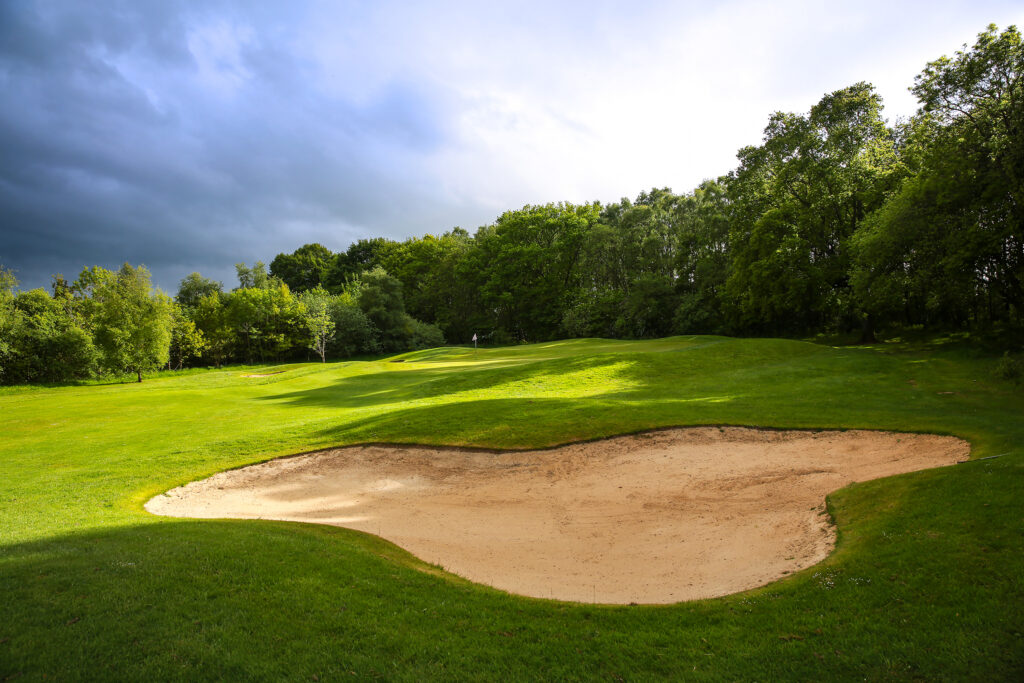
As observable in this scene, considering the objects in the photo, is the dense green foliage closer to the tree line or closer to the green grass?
the tree line

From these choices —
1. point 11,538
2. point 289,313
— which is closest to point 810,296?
point 11,538

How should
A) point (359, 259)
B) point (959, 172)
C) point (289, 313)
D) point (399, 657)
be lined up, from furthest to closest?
point (359, 259) < point (289, 313) < point (959, 172) < point (399, 657)

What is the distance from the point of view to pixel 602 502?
35.4 feet

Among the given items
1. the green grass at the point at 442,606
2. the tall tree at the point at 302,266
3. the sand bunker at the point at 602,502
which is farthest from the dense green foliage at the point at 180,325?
the sand bunker at the point at 602,502

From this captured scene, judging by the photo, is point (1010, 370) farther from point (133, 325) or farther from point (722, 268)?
point (133, 325)

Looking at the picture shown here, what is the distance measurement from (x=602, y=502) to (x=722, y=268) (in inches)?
1950

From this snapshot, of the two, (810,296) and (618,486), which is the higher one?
(810,296)

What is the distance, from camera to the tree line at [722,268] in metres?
26.0

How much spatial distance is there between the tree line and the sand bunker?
2132 centimetres

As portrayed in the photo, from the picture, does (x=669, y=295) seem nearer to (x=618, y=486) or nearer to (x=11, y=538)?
(x=618, y=486)

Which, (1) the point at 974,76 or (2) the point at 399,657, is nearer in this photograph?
(2) the point at 399,657

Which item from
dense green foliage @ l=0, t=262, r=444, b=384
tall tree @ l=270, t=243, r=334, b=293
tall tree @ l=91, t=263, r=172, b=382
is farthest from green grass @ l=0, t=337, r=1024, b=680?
tall tree @ l=270, t=243, r=334, b=293

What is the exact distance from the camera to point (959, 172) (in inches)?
1000

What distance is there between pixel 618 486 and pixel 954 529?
20.3 feet
